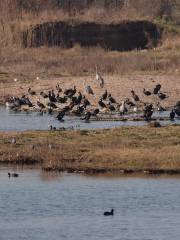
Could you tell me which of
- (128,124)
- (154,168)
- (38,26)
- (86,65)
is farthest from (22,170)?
(38,26)

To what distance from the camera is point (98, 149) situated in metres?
28.6

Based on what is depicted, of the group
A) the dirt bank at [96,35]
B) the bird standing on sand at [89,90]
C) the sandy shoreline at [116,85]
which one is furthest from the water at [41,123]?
the dirt bank at [96,35]

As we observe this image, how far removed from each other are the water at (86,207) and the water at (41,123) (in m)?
8.93

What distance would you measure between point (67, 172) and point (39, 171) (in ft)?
2.20

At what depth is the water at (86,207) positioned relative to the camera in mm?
20766

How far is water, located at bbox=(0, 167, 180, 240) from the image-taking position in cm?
2077

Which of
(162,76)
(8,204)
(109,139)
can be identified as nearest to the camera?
(8,204)

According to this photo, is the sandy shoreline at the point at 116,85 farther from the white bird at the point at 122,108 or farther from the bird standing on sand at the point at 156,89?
the white bird at the point at 122,108

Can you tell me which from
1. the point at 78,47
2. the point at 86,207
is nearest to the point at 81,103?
the point at 78,47

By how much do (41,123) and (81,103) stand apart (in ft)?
18.5

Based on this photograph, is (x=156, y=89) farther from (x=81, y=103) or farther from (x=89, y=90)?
(x=81, y=103)

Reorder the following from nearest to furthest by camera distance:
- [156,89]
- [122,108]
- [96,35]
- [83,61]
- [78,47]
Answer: [122,108] → [156,89] → [83,61] → [78,47] → [96,35]

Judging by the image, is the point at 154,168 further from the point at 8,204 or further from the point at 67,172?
the point at 8,204

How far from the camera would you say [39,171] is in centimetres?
2672
